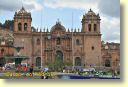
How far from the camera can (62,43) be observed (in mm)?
33094

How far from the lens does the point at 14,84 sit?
32.8 ft

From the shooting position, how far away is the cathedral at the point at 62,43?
31.6 metres

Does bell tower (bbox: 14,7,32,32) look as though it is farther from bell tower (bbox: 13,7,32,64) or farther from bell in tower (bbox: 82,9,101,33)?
bell in tower (bbox: 82,9,101,33)

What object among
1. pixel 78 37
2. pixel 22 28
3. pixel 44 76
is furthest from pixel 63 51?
pixel 44 76

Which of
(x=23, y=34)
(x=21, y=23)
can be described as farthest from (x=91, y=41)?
(x=21, y=23)

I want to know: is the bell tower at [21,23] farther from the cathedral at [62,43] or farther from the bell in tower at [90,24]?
the bell in tower at [90,24]

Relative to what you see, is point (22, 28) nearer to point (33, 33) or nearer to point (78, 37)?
point (33, 33)

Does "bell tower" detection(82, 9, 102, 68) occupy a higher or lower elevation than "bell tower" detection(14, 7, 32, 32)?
lower

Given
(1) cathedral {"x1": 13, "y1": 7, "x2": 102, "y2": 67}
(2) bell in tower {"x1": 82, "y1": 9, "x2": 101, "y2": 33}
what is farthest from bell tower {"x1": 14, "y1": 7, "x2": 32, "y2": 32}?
(2) bell in tower {"x1": 82, "y1": 9, "x2": 101, "y2": 33}

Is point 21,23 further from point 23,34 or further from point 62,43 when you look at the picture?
point 62,43

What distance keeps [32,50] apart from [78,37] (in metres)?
3.84

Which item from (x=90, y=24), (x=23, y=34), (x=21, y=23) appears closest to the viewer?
(x=21, y=23)

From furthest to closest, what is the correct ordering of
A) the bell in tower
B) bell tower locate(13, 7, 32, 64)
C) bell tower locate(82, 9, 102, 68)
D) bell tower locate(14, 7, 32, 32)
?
1. bell tower locate(82, 9, 102, 68)
2. the bell in tower
3. bell tower locate(13, 7, 32, 64)
4. bell tower locate(14, 7, 32, 32)

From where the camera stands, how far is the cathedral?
3159cm
